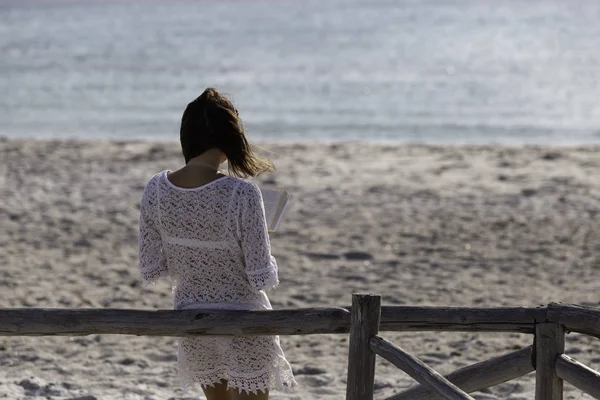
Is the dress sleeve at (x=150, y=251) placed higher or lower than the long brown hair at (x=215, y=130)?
lower

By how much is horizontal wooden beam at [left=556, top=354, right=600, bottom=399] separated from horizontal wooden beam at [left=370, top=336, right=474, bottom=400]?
0.41m

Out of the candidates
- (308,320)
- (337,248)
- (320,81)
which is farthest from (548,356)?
(320,81)

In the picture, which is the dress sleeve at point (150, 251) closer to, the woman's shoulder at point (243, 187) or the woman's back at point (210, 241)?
the woman's back at point (210, 241)

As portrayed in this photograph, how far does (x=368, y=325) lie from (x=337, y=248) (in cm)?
578

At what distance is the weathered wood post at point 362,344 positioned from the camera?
3873 millimetres

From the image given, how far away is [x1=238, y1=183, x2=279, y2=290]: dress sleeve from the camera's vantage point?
359 centimetres

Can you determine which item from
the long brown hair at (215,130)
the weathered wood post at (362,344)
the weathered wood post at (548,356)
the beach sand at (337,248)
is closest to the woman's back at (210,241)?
the long brown hair at (215,130)

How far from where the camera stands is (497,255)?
9367 millimetres

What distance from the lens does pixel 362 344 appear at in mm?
3918

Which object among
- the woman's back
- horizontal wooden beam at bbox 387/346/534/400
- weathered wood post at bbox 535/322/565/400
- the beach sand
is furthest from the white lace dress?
the beach sand

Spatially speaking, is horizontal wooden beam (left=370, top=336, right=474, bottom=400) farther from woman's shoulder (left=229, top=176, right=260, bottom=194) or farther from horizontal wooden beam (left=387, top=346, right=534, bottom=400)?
woman's shoulder (left=229, top=176, right=260, bottom=194)

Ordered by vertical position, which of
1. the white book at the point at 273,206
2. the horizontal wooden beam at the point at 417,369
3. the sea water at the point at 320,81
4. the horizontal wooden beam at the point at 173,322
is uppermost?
the sea water at the point at 320,81

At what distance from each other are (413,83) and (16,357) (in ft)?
75.5

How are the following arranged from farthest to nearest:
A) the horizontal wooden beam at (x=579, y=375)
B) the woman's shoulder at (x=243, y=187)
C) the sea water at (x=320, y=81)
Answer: the sea water at (x=320, y=81)
the horizontal wooden beam at (x=579, y=375)
the woman's shoulder at (x=243, y=187)
